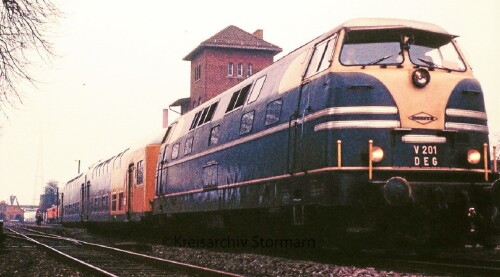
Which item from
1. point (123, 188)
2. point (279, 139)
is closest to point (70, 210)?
point (123, 188)

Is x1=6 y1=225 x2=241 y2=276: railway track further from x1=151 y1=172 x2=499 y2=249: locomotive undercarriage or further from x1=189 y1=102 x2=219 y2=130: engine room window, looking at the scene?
x1=189 y1=102 x2=219 y2=130: engine room window

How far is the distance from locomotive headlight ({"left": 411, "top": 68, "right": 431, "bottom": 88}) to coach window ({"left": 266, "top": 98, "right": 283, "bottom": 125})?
2574mm

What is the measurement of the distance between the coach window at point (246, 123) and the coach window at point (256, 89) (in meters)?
0.31

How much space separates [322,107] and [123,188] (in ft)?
50.3

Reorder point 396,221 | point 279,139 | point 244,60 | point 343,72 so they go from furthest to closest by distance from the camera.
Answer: point 244,60
point 279,139
point 343,72
point 396,221

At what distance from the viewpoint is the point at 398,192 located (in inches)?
325

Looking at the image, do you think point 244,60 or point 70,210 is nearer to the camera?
point 70,210

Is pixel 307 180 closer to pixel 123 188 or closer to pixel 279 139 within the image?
pixel 279 139

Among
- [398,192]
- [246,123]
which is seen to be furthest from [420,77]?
[246,123]

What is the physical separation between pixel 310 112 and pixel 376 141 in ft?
4.03

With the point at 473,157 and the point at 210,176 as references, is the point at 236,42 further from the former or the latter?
the point at 473,157

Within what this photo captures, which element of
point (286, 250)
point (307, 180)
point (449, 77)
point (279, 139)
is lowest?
point (286, 250)

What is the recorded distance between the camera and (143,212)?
65.4ft

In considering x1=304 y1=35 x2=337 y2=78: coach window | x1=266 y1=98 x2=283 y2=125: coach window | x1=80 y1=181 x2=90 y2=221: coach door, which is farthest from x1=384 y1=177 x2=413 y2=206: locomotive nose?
x1=80 y1=181 x2=90 y2=221: coach door
